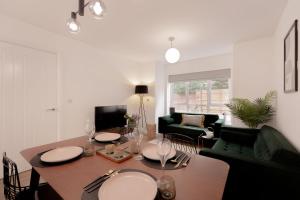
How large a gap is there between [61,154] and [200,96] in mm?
4248

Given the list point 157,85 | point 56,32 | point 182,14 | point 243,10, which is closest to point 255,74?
point 243,10

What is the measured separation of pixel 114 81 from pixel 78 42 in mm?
1320

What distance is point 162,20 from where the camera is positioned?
7.71 ft

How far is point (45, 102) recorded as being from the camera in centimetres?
266

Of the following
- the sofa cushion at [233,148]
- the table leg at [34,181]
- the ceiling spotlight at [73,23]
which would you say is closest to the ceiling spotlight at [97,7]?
the ceiling spotlight at [73,23]

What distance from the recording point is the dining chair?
1039 mm

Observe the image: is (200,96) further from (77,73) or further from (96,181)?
(96,181)

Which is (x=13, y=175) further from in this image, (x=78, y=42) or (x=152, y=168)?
(x=78, y=42)

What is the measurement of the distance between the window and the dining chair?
14.0 feet

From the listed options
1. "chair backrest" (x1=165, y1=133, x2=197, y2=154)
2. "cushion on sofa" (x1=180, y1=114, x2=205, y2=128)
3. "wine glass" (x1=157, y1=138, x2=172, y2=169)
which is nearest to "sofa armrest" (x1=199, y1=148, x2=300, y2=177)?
"chair backrest" (x1=165, y1=133, x2=197, y2=154)

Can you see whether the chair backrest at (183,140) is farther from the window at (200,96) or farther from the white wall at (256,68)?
the window at (200,96)

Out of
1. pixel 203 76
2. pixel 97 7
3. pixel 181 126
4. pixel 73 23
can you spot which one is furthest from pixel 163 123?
pixel 97 7

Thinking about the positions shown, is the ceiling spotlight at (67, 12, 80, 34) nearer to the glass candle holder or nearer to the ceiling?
the ceiling

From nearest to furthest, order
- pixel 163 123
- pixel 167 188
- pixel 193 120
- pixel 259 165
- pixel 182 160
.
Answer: pixel 167 188 < pixel 182 160 < pixel 259 165 < pixel 193 120 < pixel 163 123
